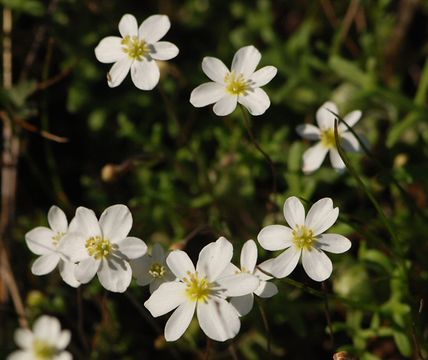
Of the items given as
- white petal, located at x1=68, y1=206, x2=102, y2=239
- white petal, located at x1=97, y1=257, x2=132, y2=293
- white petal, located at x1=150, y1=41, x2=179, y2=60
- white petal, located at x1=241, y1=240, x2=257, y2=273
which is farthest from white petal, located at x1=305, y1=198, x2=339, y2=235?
white petal, located at x1=150, y1=41, x2=179, y2=60

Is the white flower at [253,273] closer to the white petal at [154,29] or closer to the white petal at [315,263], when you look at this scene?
the white petal at [315,263]

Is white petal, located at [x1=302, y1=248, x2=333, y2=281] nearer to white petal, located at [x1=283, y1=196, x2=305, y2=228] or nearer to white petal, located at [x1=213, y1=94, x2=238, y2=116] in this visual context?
white petal, located at [x1=283, y1=196, x2=305, y2=228]

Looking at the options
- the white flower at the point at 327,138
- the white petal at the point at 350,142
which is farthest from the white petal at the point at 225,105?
the white petal at the point at 350,142

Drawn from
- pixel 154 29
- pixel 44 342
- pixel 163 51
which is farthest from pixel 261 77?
pixel 44 342

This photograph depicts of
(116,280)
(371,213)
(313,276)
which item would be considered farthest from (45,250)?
(371,213)

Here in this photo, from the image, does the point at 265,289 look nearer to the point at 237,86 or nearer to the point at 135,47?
the point at 237,86

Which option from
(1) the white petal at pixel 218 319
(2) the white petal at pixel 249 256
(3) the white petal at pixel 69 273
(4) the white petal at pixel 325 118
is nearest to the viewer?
(1) the white petal at pixel 218 319
